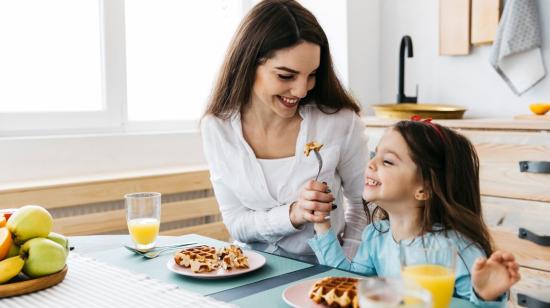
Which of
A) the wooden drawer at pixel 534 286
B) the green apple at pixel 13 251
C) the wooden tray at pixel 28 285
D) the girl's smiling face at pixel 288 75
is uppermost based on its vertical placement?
the girl's smiling face at pixel 288 75

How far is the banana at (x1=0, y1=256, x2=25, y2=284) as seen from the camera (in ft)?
3.98

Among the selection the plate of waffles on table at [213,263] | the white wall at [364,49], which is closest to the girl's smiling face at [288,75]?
the plate of waffles on table at [213,263]

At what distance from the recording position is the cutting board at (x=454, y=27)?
9.86ft

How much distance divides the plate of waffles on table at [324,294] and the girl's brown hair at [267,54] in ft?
2.65

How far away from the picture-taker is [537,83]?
281 centimetres

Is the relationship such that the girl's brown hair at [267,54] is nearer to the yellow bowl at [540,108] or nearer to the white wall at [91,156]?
the yellow bowl at [540,108]

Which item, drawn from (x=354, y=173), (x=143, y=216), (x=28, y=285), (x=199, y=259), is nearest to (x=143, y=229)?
(x=143, y=216)

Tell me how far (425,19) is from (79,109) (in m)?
1.82

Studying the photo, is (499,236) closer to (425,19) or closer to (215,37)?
(425,19)

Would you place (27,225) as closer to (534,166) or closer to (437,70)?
(534,166)

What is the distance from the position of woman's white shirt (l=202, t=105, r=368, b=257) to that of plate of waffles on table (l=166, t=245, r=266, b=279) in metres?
0.35

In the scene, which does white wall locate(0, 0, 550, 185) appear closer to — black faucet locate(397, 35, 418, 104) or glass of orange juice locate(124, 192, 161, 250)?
black faucet locate(397, 35, 418, 104)

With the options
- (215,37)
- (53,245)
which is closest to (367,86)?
(215,37)

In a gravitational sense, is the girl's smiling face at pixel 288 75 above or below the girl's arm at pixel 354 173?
above
